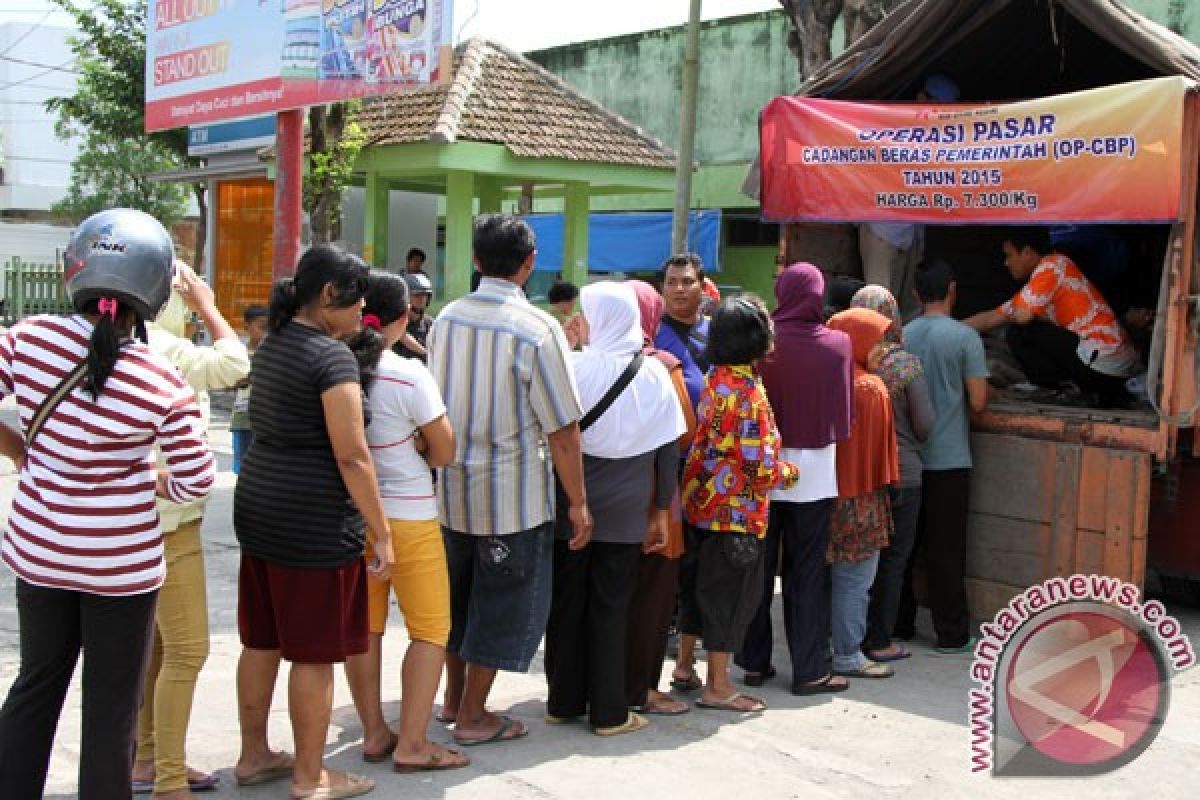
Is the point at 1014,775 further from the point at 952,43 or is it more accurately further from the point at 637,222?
the point at 637,222

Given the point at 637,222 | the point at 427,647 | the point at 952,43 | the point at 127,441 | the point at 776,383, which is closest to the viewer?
the point at 127,441

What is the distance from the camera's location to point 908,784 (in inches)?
168

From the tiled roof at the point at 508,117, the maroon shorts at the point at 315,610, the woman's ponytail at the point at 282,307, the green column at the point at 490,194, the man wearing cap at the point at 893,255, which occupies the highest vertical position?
the tiled roof at the point at 508,117

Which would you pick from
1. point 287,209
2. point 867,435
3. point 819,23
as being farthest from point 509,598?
point 819,23

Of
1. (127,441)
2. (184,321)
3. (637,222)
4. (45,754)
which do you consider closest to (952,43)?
(184,321)

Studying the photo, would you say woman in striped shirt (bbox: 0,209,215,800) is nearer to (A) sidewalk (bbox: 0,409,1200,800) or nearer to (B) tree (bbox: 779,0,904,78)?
(A) sidewalk (bbox: 0,409,1200,800)

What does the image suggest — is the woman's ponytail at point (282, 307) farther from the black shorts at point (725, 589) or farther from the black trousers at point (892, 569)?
the black trousers at point (892, 569)

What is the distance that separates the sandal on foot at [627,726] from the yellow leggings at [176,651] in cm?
152

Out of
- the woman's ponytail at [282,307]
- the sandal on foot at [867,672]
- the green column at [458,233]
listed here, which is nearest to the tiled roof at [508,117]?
the green column at [458,233]

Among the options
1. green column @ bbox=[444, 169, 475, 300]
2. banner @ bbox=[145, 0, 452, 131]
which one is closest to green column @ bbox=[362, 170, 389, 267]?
green column @ bbox=[444, 169, 475, 300]

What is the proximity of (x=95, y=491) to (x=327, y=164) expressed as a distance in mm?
10204

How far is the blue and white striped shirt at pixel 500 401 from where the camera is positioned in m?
4.23

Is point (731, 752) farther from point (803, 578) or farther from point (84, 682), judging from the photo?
point (84, 682)

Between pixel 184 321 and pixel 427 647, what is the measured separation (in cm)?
136
